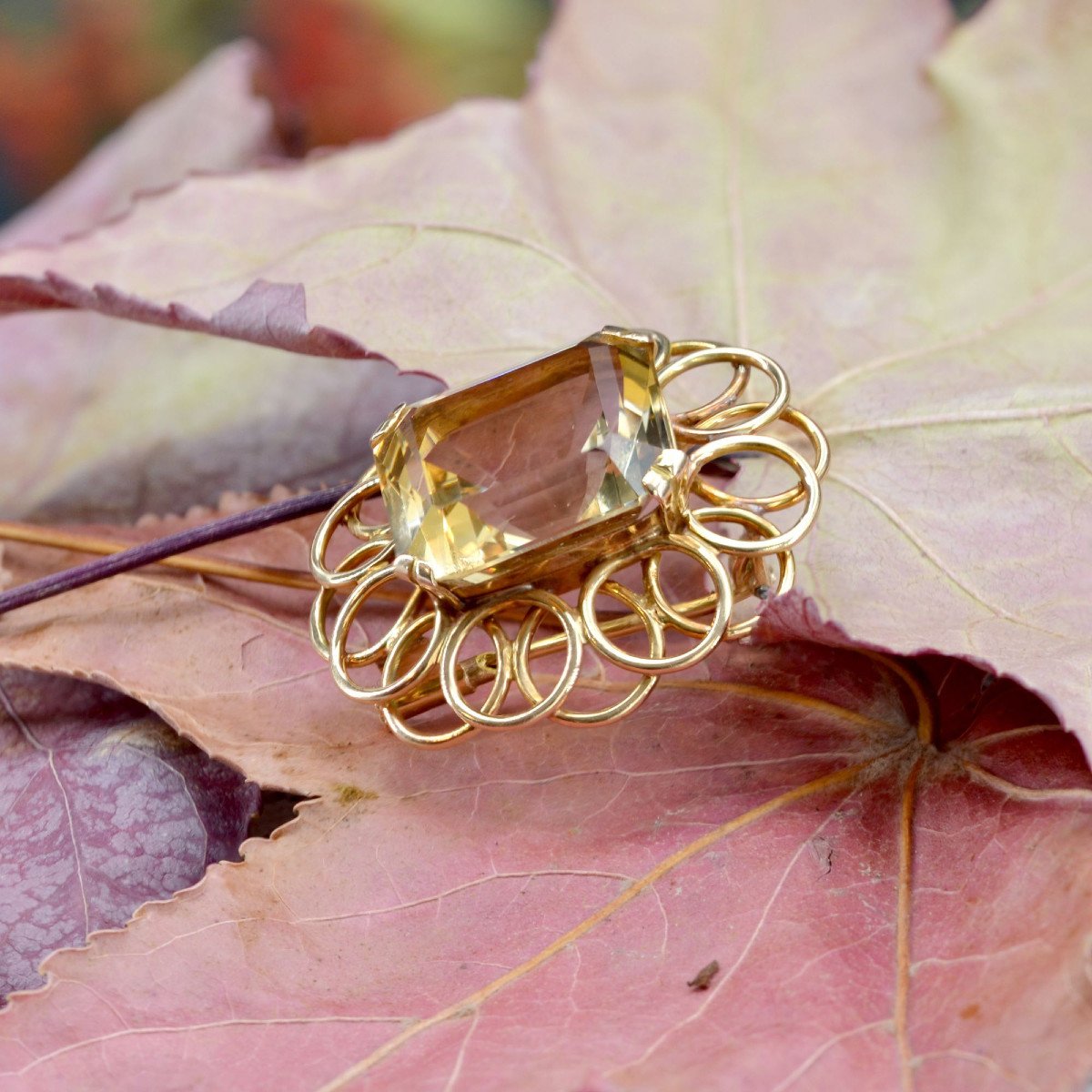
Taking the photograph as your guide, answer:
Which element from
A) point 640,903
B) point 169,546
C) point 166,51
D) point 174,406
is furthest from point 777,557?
point 166,51

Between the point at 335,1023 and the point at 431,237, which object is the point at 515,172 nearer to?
the point at 431,237

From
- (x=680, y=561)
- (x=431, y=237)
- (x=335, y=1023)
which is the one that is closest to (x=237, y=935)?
(x=335, y=1023)

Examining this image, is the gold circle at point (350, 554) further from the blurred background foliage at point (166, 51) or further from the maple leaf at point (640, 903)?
the blurred background foliage at point (166, 51)

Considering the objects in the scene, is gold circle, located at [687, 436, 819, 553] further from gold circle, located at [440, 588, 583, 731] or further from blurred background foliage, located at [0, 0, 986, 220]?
blurred background foliage, located at [0, 0, 986, 220]

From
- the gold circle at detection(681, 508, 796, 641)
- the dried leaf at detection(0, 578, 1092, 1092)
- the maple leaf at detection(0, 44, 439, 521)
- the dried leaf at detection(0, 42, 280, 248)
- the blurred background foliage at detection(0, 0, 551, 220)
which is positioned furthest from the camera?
the blurred background foliage at detection(0, 0, 551, 220)

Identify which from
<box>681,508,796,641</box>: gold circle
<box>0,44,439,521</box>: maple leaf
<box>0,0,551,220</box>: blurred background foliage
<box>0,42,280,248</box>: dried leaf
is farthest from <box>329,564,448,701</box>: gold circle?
<box>0,0,551,220</box>: blurred background foliage

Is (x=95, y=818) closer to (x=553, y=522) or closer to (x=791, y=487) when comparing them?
(x=553, y=522)

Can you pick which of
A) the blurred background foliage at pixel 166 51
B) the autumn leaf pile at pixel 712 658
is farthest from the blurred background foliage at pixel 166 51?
the autumn leaf pile at pixel 712 658
